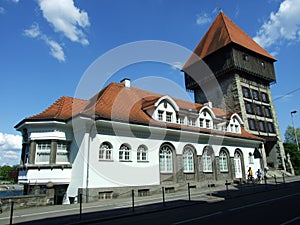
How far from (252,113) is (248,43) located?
13.0m

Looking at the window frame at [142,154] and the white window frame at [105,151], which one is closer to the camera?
the white window frame at [105,151]

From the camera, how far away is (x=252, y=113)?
37.9m

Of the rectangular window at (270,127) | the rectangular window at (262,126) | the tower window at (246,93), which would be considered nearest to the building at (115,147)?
the tower window at (246,93)

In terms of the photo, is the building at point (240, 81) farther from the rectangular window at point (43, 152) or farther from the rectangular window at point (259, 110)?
the rectangular window at point (43, 152)

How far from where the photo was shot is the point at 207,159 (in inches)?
986

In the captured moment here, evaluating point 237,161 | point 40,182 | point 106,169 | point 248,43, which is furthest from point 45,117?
point 248,43

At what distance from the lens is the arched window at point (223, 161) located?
26.4 m

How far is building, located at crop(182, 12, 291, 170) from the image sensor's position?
123ft

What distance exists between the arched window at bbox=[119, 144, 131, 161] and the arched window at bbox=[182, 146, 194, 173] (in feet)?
20.1

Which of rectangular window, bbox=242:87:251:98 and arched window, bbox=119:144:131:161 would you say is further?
rectangular window, bbox=242:87:251:98

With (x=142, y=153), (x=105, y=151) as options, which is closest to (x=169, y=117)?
(x=142, y=153)

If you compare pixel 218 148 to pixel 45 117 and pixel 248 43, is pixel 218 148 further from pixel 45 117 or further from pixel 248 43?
pixel 248 43

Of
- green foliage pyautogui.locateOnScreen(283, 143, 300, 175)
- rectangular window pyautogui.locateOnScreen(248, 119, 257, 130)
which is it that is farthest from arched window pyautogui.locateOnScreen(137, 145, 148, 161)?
green foliage pyautogui.locateOnScreen(283, 143, 300, 175)

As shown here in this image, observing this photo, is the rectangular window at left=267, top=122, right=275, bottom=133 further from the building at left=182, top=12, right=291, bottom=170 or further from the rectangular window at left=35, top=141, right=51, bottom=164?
the rectangular window at left=35, top=141, right=51, bottom=164
